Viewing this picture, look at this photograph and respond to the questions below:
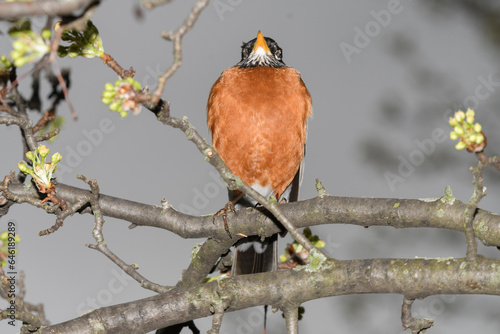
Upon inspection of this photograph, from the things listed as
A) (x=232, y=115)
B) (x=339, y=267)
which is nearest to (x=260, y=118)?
(x=232, y=115)

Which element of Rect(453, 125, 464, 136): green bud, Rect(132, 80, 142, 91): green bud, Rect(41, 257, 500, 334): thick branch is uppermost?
Rect(453, 125, 464, 136): green bud

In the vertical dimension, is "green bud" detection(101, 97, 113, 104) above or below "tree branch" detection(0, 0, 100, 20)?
above

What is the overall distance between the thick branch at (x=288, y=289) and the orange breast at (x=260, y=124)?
0.99 meters

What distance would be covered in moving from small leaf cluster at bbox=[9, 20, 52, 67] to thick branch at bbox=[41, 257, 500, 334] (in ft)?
4.25

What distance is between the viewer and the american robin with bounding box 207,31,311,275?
3.19m

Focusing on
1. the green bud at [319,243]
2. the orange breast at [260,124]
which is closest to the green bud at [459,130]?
the green bud at [319,243]

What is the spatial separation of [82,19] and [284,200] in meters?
2.67

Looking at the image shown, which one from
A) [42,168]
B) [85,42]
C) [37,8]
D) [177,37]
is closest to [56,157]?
[42,168]

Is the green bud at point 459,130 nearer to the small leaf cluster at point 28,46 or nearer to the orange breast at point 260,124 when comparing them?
the small leaf cluster at point 28,46

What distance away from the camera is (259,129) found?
A: 125 inches

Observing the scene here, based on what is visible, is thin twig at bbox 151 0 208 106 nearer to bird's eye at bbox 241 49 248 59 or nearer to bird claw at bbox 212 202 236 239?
bird claw at bbox 212 202 236 239

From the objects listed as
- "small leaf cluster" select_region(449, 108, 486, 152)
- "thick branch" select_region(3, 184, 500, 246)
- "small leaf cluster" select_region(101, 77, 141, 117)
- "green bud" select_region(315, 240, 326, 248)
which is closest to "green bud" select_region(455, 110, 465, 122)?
"small leaf cluster" select_region(449, 108, 486, 152)

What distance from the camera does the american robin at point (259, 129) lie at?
319 centimetres

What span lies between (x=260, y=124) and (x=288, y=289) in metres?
1.12
